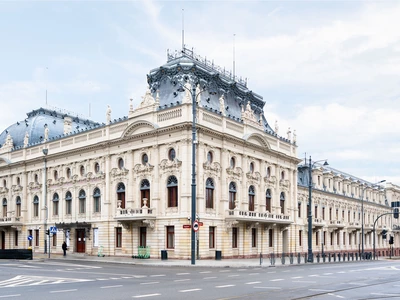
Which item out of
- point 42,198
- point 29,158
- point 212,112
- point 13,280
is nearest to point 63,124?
point 29,158

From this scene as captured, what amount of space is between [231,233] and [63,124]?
32598 mm

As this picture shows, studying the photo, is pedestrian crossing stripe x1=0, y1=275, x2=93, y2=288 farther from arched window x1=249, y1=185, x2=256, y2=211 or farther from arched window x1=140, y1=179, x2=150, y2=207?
arched window x1=249, y1=185, x2=256, y2=211

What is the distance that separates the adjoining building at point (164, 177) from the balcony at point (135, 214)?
0.11 metres

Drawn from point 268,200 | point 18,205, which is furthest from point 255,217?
point 18,205

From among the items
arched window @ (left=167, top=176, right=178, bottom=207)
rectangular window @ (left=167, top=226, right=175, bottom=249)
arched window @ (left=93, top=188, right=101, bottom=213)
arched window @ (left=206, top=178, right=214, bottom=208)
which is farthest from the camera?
arched window @ (left=93, top=188, right=101, bottom=213)

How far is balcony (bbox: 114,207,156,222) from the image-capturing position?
47469mm

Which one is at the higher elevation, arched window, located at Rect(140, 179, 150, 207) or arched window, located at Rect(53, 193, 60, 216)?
arched window, located at Rect(140, 179, 150, 207)

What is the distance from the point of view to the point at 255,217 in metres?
51.9

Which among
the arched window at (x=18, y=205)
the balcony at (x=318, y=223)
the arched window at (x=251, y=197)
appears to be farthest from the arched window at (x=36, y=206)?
the balcony at (x=318, y=223)

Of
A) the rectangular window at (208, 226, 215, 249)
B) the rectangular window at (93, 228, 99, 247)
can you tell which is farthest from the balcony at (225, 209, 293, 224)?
the rectangular window at (93, 228, 99, 247)

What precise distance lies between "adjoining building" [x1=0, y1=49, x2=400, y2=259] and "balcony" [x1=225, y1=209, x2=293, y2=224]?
0.39ft

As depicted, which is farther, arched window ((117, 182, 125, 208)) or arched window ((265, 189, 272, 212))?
arched window ((265, 189, 272, 212))

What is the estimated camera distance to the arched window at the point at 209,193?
160ft

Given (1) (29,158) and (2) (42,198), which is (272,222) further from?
(1) (29,158)
